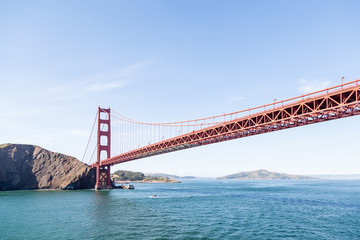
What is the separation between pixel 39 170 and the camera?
3629 inches

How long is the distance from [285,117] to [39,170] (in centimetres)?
8758

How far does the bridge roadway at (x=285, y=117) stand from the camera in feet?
94.6

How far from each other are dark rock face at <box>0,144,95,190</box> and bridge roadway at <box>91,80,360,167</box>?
43.7 meters

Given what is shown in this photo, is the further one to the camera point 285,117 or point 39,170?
point 39,170

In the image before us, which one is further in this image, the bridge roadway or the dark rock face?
the dark rock face

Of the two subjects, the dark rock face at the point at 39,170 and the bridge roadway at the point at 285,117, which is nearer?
the bridge roadway at the point at 285,117

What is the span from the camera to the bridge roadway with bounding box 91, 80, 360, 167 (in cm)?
2884

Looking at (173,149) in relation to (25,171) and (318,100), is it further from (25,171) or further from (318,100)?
(25,171)

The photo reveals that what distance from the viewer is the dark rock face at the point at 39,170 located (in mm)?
85750

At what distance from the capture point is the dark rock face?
85.8 metres

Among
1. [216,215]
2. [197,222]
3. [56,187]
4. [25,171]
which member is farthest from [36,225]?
[25,171]

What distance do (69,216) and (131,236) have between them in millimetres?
14772

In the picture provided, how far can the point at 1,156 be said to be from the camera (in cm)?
8794

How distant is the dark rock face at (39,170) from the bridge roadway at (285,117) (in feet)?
143
